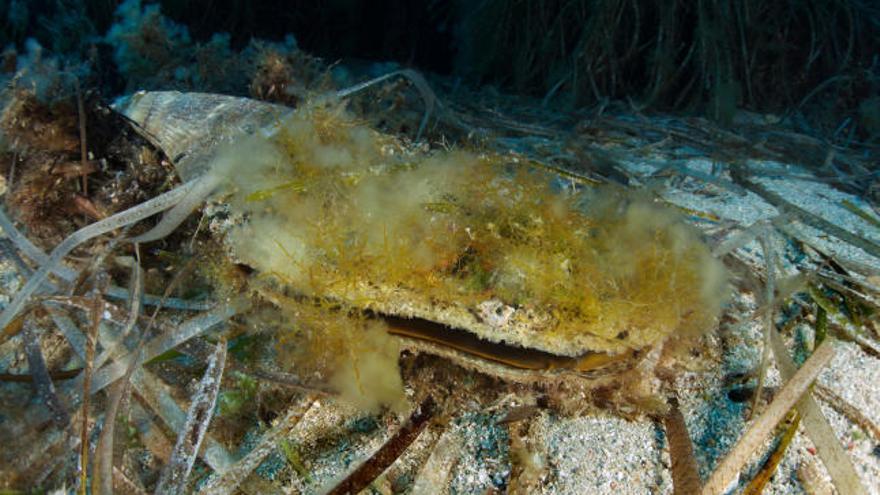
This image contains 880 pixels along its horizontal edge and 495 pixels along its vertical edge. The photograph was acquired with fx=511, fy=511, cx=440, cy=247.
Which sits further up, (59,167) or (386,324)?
(59,167)

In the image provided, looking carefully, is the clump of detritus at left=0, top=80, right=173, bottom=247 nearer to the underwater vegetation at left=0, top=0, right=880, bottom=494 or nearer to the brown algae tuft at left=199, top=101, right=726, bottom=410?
the underwater vegetation at left=0, top=0, right=880, bottom=494

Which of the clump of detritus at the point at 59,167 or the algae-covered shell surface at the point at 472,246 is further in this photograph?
the clump of detritus at the point at 59,167

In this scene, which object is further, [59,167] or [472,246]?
[59,167]

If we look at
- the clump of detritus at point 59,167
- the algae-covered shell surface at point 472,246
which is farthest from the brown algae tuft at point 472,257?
the clump of detritus at point 59,167

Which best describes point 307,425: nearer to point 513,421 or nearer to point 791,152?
point 513,421

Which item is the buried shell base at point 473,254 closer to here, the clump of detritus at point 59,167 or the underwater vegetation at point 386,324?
the underwater vegetation at point 386,324

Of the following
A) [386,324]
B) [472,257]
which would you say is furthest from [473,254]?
[386,324]

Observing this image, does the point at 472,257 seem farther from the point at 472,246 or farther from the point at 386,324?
the point at 386,324

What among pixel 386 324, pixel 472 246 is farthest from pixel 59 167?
pixel 472 246

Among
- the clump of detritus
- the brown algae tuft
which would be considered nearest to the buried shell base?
the brown algae tuft
